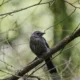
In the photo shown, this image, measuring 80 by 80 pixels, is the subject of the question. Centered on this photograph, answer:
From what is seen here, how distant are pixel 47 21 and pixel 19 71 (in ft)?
10.8

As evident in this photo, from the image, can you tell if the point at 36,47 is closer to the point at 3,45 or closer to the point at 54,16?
the point at 3,45

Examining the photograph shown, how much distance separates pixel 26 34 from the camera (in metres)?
5.72

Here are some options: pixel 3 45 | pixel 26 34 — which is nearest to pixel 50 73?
pixel 3 45

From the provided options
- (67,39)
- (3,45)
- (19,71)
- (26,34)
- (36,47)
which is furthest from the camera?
(26,34)

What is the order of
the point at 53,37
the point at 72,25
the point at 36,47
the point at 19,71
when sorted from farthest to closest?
the point at 72,25, the point at 53,37, the point at 36,47, the point at 19,71

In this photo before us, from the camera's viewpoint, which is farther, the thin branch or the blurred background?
the blurred background

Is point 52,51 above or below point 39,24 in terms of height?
below

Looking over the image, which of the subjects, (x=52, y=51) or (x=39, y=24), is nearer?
(x=52, y=51)

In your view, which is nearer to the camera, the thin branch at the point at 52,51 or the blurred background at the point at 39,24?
the thin branch at the point at 52,51

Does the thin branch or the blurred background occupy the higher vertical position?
the blurred background

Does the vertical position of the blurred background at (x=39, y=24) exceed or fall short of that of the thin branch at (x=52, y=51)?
it exceeds it

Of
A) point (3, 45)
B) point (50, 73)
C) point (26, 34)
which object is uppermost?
point (26, 34)

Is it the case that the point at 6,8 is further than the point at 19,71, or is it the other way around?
the point at 6,8

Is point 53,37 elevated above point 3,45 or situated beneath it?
elevated above
